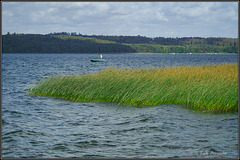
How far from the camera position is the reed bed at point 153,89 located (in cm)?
1872

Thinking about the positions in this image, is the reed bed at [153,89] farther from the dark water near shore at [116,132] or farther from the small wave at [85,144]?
the small wave at [85,144]

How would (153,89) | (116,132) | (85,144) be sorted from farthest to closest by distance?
(153,89) → (116,132) → (85,144)

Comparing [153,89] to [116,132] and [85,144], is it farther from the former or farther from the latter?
[85,144]

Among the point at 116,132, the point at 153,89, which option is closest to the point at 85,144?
the point at 116,132

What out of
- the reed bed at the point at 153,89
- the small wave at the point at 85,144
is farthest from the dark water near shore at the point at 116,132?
the reed bed at the point at 153,89

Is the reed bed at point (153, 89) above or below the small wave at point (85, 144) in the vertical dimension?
above

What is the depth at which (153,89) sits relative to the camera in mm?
20438

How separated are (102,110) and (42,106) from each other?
473 cm

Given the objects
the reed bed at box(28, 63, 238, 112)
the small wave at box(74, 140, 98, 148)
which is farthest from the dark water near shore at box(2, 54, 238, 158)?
the reed bed at box(28, 63, 238, 112)

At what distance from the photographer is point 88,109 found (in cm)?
1911

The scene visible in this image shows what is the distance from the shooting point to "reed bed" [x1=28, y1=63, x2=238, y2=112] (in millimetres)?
18719

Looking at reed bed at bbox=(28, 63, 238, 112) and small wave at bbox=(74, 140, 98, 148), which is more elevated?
reed bed at bbox=(28, 63, 238, 112)

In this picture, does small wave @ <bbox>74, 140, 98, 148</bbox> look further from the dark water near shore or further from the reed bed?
the reed bed

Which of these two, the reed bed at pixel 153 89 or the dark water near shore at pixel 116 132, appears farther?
the reed bed at pixel 153 89
